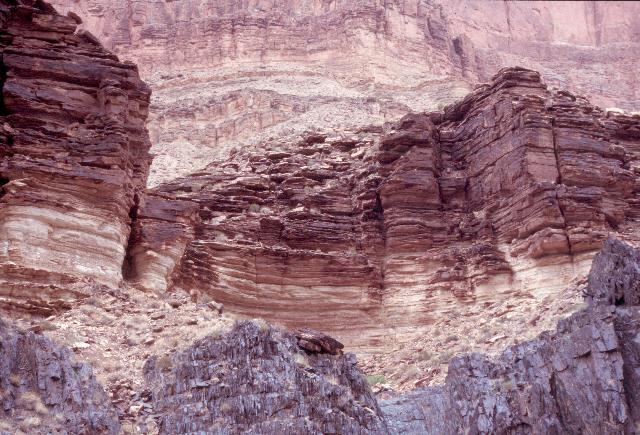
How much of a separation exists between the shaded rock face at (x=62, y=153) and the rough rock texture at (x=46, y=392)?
6331 mm

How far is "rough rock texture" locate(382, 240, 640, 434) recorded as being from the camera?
69.9ft

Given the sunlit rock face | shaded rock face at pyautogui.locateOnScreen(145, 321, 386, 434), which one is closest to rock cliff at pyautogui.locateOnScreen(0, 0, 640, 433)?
shaded rock face at pyautogui.locateOnScreen(145, 321, 386, 434)

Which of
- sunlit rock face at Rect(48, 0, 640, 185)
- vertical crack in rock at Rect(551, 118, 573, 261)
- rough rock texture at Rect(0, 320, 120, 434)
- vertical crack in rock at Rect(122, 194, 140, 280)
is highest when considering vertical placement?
sunlit rock face at Rect(48, 0, 640, 185)

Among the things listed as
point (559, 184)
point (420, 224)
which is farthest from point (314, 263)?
point (559, 184)

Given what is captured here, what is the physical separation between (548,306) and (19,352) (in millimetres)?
16002

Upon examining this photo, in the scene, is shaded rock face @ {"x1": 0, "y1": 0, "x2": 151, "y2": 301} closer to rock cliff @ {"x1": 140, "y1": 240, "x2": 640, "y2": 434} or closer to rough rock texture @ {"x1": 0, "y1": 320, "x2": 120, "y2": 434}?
rough rock texture @ {"x1": 0, "y1": 320, "x2": 120, "y2": 434}

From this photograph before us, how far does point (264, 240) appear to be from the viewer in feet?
114

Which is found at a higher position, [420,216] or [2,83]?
[2,83]

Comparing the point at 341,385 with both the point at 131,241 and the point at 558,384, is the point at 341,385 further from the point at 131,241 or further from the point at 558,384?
the point at 131,241

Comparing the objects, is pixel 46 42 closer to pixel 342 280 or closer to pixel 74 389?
pixel 342 280

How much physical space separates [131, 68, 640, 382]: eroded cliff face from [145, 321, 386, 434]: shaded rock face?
28.2ft

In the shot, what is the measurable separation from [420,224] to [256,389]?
16994 millimetres

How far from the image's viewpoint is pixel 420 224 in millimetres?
36188

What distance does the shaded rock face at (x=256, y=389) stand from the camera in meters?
19.6
